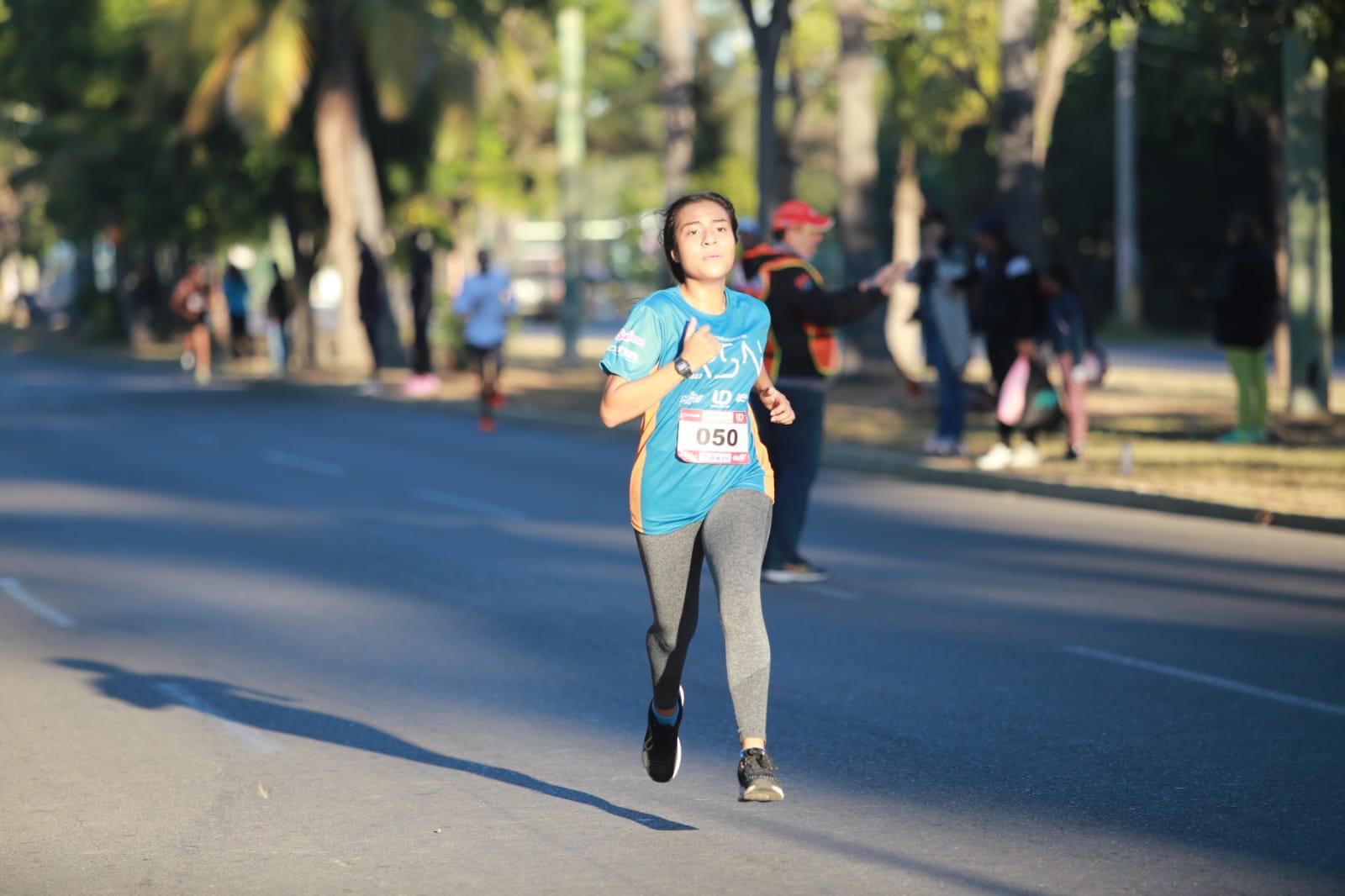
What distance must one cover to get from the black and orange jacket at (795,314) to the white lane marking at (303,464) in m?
8.19

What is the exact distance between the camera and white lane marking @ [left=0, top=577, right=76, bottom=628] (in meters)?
11.0

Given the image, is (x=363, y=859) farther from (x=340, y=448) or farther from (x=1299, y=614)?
(x=340, y=448)

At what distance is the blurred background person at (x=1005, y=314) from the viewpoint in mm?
17094

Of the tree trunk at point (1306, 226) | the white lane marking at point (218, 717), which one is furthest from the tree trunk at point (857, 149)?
the white lane marking at point (218, 717)

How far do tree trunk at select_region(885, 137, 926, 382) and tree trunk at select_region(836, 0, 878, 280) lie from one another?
27.8 inches

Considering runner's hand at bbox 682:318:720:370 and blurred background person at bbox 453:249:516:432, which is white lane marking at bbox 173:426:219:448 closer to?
blurred background person at bbox 453:249:516:432

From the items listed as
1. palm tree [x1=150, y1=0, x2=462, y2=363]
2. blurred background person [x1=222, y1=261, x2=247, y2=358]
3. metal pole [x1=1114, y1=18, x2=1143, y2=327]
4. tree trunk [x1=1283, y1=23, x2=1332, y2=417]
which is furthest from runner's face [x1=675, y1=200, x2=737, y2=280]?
metal pole [x1=1114, y1=18, x2=1143, y2=327]

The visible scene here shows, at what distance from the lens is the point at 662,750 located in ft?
21.1

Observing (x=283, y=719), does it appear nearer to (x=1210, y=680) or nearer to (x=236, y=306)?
(x=1210, y=680)

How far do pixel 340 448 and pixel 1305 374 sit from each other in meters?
9.66

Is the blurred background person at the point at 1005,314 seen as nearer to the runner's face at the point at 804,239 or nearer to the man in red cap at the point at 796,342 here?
the man in red cap at the point at 796,342

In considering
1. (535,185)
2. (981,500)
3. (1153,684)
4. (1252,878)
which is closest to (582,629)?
(1153,684)

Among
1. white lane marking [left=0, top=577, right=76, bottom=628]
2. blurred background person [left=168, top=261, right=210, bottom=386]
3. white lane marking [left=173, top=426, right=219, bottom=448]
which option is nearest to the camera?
white lane marking [left=0, top=577, right=76, bottom=628]

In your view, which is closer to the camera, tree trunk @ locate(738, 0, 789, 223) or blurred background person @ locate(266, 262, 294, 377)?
tree trunk @ locate(738, 0, 789, 223)
